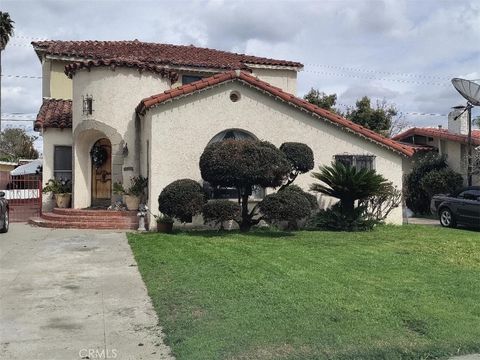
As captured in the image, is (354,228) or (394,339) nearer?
(394,339)

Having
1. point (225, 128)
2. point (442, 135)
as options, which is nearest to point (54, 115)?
point (225, 128)

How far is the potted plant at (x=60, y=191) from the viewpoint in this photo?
58.4 feet

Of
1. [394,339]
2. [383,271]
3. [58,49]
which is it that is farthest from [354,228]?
[58,49]

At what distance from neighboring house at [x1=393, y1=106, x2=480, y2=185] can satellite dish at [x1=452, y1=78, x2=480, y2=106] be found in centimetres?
192

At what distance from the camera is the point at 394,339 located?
5.28 m

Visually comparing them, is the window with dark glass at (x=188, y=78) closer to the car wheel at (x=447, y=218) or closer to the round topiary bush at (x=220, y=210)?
the round topiary bush at (x=220, y=210)

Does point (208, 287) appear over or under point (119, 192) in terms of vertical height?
under

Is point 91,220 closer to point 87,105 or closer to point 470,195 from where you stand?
point 87,105

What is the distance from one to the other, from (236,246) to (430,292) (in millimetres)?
5085

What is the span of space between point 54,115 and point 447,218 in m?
14.6

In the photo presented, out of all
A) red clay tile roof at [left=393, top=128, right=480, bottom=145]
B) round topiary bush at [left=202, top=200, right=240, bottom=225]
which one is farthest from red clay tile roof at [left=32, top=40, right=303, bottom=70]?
round topiary bush at [left=202, top=200, right=240, bottom=225]

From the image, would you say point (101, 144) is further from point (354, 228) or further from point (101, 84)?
point (354, 228)

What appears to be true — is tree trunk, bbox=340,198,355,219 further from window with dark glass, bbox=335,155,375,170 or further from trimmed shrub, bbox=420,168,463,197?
trimmed shrub, bbox=420,168,463,197

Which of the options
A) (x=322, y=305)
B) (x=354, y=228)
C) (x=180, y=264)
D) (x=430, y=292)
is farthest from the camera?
(x=354, y=228)
